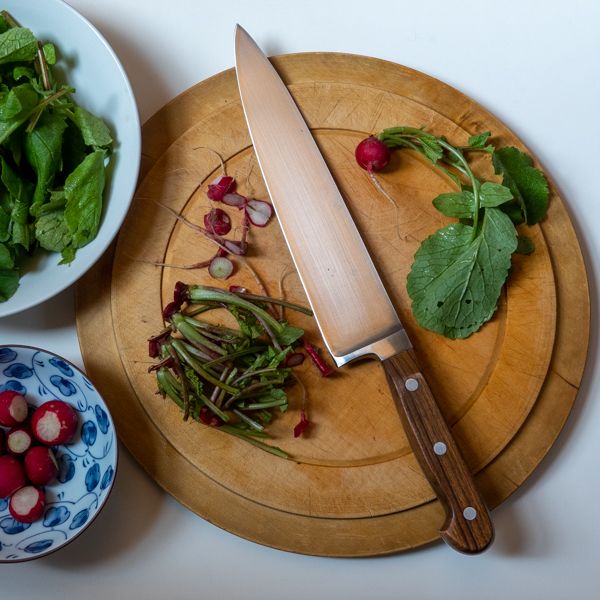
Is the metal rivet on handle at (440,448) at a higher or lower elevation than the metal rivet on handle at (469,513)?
higher

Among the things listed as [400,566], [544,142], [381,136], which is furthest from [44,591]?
[544,142]

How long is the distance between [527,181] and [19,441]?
52.6 inches

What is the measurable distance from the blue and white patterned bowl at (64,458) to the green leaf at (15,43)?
0.65m

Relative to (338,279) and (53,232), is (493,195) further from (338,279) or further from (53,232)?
(53,232)

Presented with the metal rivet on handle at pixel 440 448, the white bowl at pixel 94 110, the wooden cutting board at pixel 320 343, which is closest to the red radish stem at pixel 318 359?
the wooden cutting board at pixel 320 343

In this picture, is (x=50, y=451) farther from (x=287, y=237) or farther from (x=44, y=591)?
(x=287, y=237)

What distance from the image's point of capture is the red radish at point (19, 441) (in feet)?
5.10

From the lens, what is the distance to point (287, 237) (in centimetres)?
159

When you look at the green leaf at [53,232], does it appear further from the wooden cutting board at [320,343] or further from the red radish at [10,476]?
the red radish at [10,476]

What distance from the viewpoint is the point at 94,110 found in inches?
62.7

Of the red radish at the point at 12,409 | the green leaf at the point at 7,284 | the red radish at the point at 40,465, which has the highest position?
the green leaf at the point at 7,284

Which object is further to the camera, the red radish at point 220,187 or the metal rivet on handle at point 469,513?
the red radish at point 220,187

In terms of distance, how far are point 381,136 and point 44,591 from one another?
1378mm

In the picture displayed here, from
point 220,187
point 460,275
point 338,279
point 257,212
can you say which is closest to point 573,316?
point 460,275
